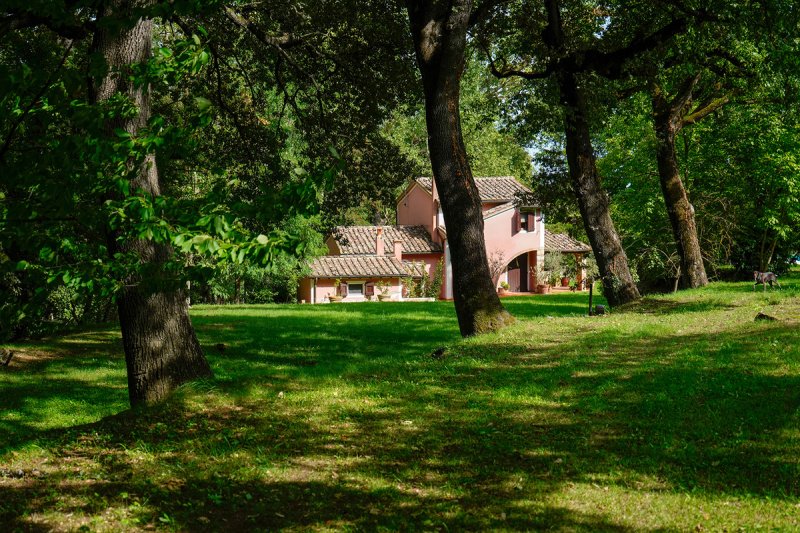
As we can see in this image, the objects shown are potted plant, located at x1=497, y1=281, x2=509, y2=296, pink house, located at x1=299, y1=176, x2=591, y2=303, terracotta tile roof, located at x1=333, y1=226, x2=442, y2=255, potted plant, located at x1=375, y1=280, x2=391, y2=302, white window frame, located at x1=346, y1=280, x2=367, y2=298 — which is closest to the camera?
potted plant, located at x1=375, y1=280, x2=391, y2=302

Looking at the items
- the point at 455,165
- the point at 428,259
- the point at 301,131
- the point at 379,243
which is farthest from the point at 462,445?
the point at 428,259

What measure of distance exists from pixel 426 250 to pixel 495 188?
720 cm

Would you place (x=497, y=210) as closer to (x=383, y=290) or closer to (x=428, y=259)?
(x=428, y=259)

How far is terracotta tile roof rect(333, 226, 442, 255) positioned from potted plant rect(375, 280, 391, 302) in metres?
3.30

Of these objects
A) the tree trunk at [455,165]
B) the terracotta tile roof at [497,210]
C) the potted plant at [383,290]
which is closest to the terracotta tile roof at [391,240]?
the potted plant at [383,290]

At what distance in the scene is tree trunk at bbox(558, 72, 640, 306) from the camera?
17.6 metres

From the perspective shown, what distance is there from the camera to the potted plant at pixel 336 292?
48.5 metres

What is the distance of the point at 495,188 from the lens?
53.4 metres

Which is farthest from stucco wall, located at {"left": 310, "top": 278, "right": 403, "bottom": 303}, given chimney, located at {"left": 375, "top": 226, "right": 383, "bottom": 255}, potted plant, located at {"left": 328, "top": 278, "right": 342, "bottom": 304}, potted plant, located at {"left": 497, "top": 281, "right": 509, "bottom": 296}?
potted plant, located at {"left": 497, "top": 281, "right": 509, "bottom": 296}

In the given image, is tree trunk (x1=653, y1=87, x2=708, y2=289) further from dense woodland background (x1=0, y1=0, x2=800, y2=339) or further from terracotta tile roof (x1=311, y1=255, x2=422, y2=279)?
terracotta tile roof (x1=311, y1=255, x2=422, y2=279)

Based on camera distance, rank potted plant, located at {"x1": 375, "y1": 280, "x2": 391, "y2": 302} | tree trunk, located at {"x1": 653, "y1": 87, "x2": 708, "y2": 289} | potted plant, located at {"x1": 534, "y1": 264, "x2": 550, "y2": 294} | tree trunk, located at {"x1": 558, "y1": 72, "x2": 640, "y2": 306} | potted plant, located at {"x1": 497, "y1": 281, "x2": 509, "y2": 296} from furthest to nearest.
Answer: potted plant, located at {"x1": 534, "y1": 264, "x2": 550, "y2": 294}, potted plant, located at {"x1": 497, "y1": 281, "x2": 509, "y2": 296}, potted plant, located at {"x1": 375, "y1": 280, "x2": 391, "y2": 302}, tree trunk, located at {"x1": 653, "y1": 87, "x2": 708, "y2": 289}, tree trunk, located at {"x1": 558, "y1": 72, "x2": 640, "y2": 306}

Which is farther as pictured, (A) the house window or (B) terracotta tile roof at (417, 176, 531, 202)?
(B) terracotta tile roof at (417, 176, 531, 202)

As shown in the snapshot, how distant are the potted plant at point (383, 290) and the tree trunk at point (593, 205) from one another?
29.9 m

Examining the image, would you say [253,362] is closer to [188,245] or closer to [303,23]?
[303,23]
